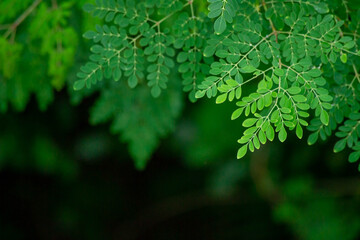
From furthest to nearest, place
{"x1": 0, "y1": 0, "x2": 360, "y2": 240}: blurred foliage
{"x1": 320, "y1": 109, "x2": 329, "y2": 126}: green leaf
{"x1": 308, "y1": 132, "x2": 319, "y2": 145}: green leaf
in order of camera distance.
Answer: {"x1": 0, "y1": 0, "x2": 360, "y2": 240}: blurred foliage
{"x1": 308, "y1": 132, "x2": 319, "y2": 145}: green leaf
{"x1": 320, "y1": 109, "x2": 329, "y2": 126}: green leaf

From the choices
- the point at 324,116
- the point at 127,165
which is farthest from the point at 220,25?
the point at 127,165

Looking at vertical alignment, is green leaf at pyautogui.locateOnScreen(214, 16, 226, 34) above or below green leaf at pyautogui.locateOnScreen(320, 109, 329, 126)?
above

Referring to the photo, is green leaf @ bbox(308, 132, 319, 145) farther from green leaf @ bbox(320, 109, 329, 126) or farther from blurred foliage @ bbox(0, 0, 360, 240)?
blurred foliage @ bbox(0, 0, 360, 240)

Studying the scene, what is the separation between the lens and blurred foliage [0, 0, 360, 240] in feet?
7.12

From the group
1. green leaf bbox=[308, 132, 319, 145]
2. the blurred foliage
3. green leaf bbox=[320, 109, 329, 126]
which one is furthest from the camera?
the blurred foliage

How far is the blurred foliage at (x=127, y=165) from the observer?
2170mm

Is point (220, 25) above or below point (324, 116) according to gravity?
above

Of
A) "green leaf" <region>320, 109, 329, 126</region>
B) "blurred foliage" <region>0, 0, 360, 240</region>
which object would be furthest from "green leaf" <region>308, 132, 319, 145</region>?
"blurred foliage" <region>0, 0, 360, 240</region>

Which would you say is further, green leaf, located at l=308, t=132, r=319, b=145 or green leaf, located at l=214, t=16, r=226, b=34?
green leaf, located at l=308, t=132, r=319, b=145

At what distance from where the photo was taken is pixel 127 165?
4.32 m

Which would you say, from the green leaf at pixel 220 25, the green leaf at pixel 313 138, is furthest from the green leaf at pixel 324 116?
the green leaf at pixel 220 25

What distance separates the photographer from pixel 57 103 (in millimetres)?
3332

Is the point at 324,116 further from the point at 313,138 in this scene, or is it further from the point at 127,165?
the point at 127,165

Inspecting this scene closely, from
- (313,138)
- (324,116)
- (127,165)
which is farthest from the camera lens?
(127,165)
